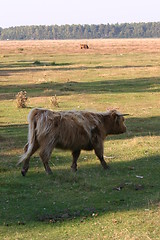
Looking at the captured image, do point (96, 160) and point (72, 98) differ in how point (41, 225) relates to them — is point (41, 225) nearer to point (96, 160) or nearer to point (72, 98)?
point (96, 160)

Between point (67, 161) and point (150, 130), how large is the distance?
5.44 metres

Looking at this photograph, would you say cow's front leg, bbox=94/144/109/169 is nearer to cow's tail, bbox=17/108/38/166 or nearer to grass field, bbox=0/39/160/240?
grass field, bbox=0/39/160/240

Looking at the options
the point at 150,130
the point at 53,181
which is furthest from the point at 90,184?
the point at 150,130

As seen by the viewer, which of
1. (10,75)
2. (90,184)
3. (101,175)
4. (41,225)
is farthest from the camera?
(10,75)

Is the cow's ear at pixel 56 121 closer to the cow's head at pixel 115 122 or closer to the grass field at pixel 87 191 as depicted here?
the grass field at pixel 87 191

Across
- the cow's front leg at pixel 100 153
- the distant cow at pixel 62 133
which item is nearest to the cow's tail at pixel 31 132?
the distant cow at pixel 62 133

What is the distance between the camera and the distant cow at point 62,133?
11570 millimetres

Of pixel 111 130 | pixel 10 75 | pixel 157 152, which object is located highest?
pixel 111 130

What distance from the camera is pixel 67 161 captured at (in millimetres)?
13633

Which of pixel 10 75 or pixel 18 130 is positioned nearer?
pixel 18 130

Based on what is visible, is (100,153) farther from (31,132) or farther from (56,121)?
(31,132)

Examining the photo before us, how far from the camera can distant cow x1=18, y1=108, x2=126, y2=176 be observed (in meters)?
11.6

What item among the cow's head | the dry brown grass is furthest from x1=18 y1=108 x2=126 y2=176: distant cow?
the dry brown grass

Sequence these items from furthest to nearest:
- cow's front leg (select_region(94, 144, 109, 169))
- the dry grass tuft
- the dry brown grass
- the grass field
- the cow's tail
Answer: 1. the dry brown grass
2. the dry grass tuft
3. cow's front leg (select_region(94, 144, 109, 169))
4. the cow's tail
5. the grass field
